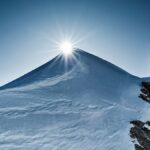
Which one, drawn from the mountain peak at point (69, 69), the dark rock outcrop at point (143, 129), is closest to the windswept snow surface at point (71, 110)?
the mountain peak at point (69, 69)

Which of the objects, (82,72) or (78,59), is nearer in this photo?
(82,72)

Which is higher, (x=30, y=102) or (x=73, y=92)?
(x=73, y=92)

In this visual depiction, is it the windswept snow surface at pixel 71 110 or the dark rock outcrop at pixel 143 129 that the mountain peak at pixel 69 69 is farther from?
the dark rock outcrop at pixel 143 129

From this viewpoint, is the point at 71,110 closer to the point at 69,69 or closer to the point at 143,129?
the point at 69,69

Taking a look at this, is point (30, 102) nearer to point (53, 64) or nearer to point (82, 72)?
point (82, 72)

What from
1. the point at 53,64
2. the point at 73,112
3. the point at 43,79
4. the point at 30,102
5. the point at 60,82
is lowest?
the point at 73,112

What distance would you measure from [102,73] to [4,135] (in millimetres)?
29133

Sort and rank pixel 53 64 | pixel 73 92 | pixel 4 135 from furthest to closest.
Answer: pixel 53 64 < pixel 73 92 < pixel 4 135

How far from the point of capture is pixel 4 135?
22.4m

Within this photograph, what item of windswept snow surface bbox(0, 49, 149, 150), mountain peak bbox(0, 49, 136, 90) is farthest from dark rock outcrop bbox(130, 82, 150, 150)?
mountain peak bbox(0, 49, 136, 90)

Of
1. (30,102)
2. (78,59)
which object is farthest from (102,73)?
(30,102)

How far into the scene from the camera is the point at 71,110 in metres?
28.9

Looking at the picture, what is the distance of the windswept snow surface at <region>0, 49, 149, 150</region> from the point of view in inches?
810

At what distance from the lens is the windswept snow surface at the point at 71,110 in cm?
2056
